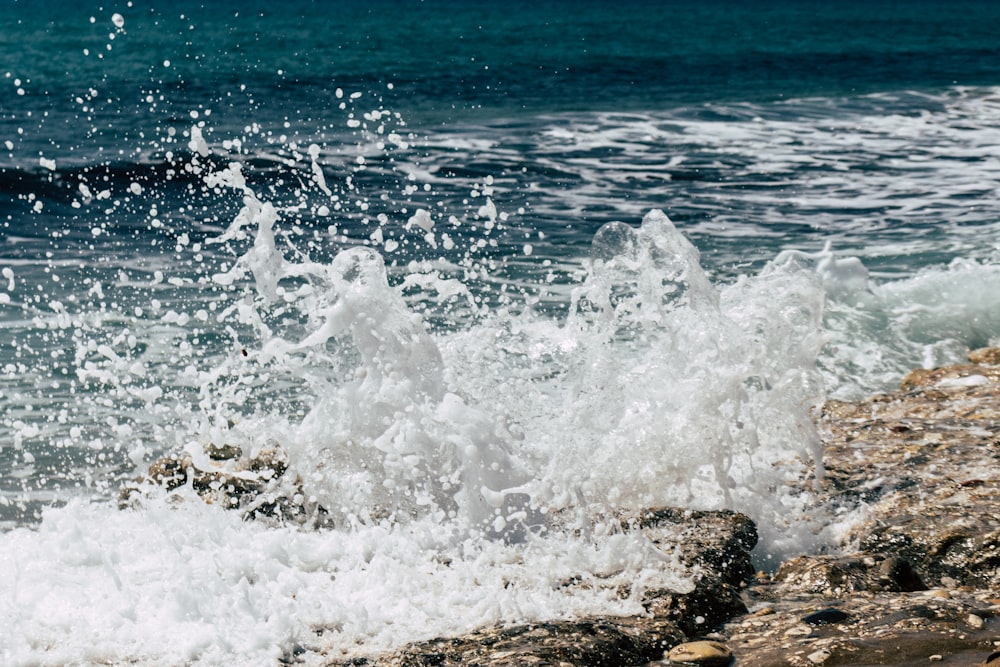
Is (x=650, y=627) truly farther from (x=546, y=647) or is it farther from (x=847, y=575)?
(x=847, y=575)

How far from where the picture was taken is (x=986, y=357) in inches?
264

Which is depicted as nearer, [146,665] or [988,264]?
[146,665]

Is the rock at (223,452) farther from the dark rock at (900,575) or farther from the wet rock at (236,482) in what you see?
the dark rock at (900,575)

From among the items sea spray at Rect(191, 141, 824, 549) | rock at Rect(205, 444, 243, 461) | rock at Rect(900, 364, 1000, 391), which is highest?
sea spray at Rect(191, 141, 824, 549)

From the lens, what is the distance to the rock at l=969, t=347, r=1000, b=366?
664 centimetres

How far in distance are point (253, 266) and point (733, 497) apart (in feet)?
7.65

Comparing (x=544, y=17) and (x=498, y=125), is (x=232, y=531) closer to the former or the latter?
(x=498, y=125)

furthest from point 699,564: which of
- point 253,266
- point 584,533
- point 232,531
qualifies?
point 253,266

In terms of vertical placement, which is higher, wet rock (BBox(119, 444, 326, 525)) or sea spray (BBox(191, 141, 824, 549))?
sea spray (BBox(191, 141, 824, 549))

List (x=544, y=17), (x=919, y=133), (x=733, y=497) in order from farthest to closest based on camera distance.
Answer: (x=544, y=17)
(x=919, y=133)
(x=733, y=497)

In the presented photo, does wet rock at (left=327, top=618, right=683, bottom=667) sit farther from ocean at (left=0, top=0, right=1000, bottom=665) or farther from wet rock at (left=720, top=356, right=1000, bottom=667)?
wet rock at (left=720, top=356, right=1000, bottom=667)

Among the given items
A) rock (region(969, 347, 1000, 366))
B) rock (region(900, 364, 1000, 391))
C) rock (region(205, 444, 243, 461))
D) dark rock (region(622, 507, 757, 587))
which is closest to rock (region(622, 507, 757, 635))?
dark rock (region(622, 507, 757, 587))

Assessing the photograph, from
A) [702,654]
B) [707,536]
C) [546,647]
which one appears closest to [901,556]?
[707,536]

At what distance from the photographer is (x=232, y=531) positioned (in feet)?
13.4
